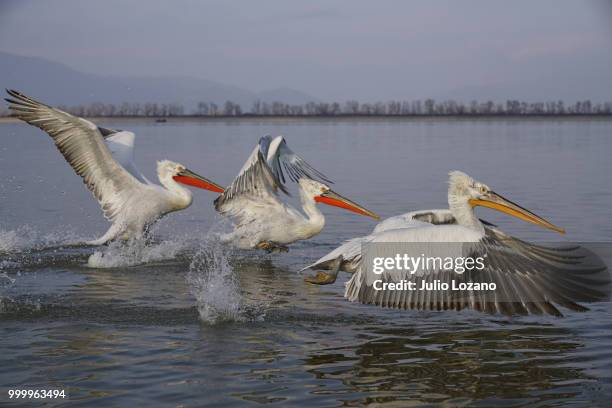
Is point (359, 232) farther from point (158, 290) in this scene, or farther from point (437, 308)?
point (437, 308)

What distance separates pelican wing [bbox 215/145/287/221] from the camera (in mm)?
8852

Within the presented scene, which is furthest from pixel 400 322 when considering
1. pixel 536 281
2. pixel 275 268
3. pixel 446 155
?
pixel 446 155

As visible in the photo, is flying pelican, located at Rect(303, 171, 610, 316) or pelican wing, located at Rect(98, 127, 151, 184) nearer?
flying pelican, located at Rect(303, 171, 610, 316)

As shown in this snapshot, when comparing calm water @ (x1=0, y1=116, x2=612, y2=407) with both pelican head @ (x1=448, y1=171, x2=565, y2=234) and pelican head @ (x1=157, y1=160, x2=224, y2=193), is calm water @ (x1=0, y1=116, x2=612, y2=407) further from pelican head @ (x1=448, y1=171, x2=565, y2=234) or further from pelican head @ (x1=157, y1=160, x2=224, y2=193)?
pelican head @ (x1=448, y1=171, x2=565, y2=234)

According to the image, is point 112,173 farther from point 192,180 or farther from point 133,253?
point 192,180

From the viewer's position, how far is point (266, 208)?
30.0 feet

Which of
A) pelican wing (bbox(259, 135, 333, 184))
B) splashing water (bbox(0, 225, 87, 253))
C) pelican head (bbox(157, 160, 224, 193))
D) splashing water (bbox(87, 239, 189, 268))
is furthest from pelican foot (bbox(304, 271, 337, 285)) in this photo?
splashing water (bbox(0, 225, 87, 253))

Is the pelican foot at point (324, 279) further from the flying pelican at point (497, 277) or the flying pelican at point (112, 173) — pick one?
the flying pelican at point (112, 173)

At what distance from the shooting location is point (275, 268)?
890cm

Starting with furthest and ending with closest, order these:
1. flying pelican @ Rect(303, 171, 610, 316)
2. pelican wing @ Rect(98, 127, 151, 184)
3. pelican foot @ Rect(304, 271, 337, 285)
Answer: pelican wing @ Rect(98, 127, 151, 184)
pelican foot @ Rect(304, 271, 337, 285)
flying pelican @ Rect(303, 171, 610, 316)

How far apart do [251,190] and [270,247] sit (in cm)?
70

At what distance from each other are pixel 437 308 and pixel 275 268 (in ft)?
11.7

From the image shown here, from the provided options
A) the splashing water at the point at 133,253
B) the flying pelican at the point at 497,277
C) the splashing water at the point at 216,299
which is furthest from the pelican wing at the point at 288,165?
the flying pelican at the point at 497,277

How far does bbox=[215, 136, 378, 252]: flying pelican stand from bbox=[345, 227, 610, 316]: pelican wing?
333cm
